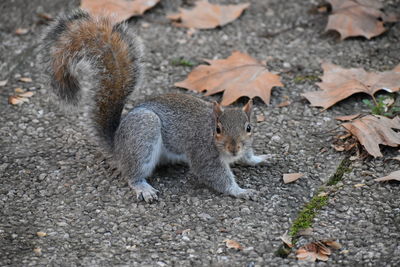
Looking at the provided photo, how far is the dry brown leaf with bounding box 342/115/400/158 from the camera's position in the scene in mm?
3488

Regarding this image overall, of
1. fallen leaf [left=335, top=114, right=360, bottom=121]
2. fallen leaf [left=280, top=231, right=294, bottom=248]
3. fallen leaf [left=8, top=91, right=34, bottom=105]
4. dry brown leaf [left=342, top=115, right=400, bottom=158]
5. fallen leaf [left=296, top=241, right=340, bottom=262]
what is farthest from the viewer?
fallen leaf [left=8, top=91, right=34, bottom=105]

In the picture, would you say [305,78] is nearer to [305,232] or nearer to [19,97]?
[305,232]

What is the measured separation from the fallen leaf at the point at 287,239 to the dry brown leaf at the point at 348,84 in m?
1.21

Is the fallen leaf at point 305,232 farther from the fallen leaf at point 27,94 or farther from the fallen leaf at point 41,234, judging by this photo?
the fallen leaf at point 27,94

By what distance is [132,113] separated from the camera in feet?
11.6

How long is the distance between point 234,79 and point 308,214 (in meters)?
1.28

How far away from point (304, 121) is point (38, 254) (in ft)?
5.88

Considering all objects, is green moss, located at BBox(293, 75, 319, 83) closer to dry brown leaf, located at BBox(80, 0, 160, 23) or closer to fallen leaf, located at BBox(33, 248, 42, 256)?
dry brown leaf, located at BBox(80, 0, 160, 23)

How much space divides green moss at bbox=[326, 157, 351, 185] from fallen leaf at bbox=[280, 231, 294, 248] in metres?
0.52

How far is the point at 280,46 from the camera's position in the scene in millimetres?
4754

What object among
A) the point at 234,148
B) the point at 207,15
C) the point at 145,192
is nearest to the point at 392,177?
the point at 234,148

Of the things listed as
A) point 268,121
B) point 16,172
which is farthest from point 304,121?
point 16,172

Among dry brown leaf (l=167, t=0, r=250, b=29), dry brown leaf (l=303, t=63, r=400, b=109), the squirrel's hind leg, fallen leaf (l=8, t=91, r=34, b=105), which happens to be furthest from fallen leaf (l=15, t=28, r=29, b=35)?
dry brown leaf (l=303, t=63, r=400, b=109)

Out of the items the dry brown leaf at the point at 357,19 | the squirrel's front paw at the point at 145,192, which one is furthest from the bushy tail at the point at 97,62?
the dry brown leaf at the point at 357,19
